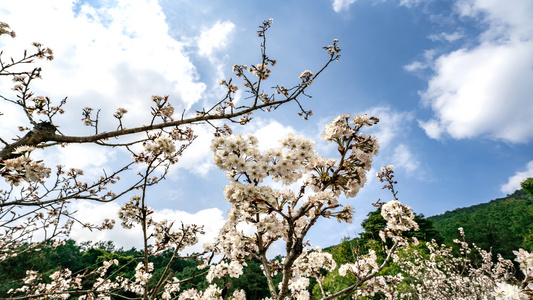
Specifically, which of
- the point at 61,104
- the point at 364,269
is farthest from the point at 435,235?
the point at 61,104

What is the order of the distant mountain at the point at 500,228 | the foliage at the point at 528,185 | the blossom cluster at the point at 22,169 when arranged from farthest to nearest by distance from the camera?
the distant mountain at the point at 500,228 < the foliage at the point at 528,185 < the blossom cluster at the point at 22,169

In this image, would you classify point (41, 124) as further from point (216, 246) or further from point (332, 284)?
point (332, 284)

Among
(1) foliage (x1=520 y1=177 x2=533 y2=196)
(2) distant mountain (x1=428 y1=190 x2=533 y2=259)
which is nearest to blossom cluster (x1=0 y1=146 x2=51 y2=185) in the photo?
(1) foliage (x1=520 y1=177 x2=533 y2=196)

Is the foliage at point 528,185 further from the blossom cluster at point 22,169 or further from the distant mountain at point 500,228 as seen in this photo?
the blossom cluster at point 22,169

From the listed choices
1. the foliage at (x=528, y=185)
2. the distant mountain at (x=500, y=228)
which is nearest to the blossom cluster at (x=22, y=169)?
the foliage at (x=528, y=185)

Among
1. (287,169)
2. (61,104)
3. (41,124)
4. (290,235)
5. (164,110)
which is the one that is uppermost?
(61,104)

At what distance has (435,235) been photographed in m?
30.8

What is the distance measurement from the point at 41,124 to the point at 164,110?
1551 mm

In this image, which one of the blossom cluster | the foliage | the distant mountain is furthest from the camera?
the distant mountain

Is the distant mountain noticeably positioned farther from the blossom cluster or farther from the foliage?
the blossom cluster

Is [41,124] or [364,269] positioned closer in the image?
[41,124]

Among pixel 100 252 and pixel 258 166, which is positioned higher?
pixel 100 252

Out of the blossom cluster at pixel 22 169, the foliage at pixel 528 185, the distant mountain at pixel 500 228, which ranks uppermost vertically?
the foliage at pixel 528 185

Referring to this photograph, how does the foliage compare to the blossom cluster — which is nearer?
the blossom cluster
